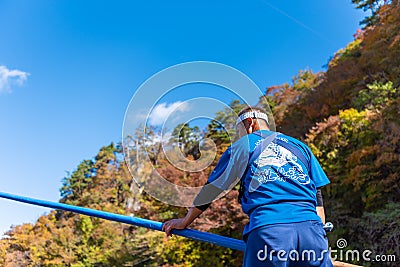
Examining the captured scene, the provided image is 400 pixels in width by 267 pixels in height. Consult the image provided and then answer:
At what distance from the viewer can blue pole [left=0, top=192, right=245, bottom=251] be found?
152 cm

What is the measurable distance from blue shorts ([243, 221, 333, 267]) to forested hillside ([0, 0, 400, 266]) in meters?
1.03

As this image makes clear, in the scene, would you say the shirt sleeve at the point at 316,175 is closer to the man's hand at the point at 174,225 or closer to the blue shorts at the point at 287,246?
the blue shorts at the point at 287,246

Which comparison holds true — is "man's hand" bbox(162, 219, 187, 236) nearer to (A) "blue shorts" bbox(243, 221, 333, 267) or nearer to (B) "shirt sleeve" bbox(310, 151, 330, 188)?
(A) "blue shorts" bbox(243, 221, 333, 267)

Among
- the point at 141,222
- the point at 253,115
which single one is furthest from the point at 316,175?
the point at 141,222

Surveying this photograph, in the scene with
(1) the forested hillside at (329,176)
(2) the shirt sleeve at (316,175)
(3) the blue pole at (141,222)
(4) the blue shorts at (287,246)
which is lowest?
(4) the blue shorts at (287,246)

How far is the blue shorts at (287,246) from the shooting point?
1.32 metres

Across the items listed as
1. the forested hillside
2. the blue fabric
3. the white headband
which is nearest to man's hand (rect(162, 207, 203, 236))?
the blue fabric

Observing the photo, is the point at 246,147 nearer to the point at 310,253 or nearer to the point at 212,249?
the point at 310,253

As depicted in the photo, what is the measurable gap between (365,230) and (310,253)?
7135mm

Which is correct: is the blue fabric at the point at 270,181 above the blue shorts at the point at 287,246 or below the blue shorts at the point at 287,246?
above

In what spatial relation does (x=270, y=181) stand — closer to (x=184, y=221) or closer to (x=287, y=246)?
(x=287, y=246)

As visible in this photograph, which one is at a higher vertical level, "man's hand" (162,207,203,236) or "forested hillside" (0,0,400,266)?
"forested hillside" (0,0,400,266)

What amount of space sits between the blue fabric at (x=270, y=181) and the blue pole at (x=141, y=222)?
113mm

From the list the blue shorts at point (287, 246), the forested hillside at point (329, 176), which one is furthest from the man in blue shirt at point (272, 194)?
the forested hillside at point (329, 176)
